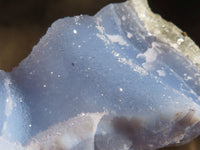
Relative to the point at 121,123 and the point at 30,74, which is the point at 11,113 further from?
the point at 121,123

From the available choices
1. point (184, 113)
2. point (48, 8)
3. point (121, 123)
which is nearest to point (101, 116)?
point (121, 123)

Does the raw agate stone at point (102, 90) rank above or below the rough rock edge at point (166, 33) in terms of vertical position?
below

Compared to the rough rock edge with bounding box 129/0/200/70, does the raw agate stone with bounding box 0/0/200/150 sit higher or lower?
lower

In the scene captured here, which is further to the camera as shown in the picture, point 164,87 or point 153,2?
point 153,2

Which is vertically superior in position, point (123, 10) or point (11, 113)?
point (123, 10)
